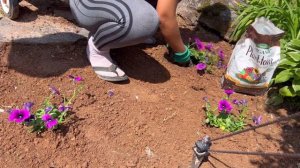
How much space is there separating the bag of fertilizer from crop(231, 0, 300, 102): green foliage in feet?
0.42

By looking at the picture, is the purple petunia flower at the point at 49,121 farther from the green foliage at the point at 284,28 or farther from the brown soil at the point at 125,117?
the green foliage at the point at 284,28

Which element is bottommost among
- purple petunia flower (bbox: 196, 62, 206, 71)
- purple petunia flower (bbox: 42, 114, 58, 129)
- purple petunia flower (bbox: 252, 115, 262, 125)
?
purple petunia flower (bbox: 252, 115, 262, 125)

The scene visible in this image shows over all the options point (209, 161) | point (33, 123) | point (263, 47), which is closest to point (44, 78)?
point (33, 123)

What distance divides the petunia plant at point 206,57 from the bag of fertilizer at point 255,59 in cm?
18

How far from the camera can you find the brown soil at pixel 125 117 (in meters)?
2.04

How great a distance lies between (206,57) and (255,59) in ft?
1.27

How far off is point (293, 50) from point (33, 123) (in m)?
1.72

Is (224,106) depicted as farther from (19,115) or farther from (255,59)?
(19,115)

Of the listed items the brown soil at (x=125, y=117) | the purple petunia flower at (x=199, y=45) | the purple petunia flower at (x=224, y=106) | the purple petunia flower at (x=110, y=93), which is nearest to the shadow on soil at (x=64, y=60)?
the brown soil at (x=125, y=117)

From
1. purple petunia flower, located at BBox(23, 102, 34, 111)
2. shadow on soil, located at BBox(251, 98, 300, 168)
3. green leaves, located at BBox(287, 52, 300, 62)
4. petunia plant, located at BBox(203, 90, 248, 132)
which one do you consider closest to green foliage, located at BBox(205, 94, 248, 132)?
petunia plant, located at BBox(203, 90, 248, 132)

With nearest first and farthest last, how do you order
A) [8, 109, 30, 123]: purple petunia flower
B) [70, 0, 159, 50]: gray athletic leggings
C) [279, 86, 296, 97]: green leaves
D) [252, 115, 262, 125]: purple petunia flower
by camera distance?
[8, 109, 30, 123]: purple petunia flower → [70, 0, 159, 50]: gray athletic leggings → [252, 115, 262, 125]: purple petunia flower → [279, 86, 296, 97]: green leaves

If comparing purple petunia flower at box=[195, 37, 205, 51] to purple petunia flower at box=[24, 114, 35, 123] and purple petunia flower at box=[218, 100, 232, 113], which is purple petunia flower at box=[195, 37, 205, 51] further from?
purple petunia flower at box=[24, 114, 35, 123]

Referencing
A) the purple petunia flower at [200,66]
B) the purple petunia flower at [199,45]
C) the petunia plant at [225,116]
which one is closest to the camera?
the petunia plant at [225,116]

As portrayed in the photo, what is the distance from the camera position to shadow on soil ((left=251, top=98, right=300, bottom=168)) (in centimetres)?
229
